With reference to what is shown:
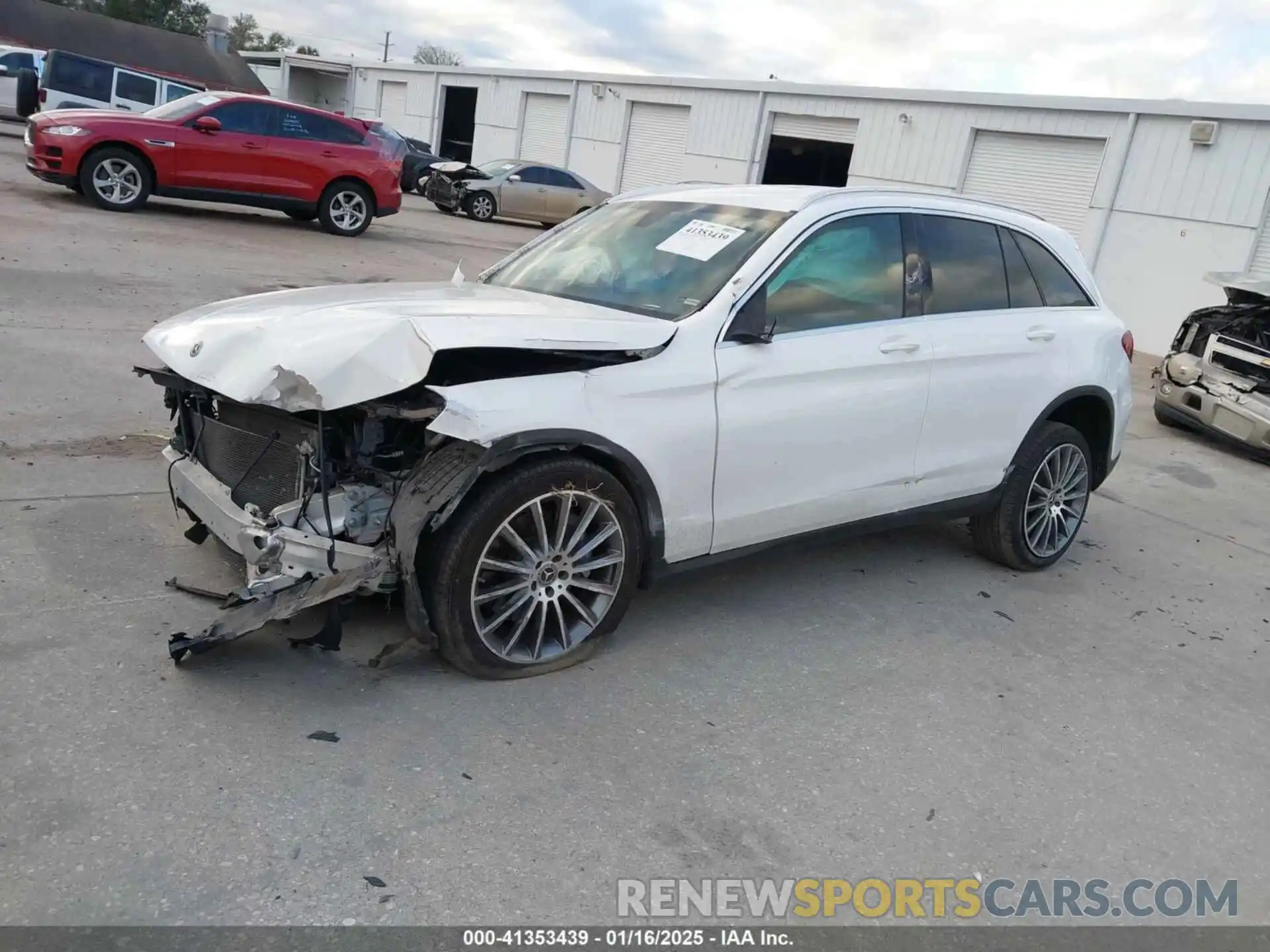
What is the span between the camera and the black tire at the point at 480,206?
73.7ft

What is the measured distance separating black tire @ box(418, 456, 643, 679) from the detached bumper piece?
20cm

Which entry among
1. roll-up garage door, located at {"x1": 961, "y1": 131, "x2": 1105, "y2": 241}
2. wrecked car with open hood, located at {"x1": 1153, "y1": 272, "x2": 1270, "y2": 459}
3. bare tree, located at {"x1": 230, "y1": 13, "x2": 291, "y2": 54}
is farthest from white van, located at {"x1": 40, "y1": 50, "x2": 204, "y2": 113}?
bare tree, located at {"x1": 230, "y1": 13, "x2": 291, "y2": 54}

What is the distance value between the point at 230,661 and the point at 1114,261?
58.2 feet

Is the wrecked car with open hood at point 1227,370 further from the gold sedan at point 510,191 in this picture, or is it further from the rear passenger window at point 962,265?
the gold sedan at point 510,191

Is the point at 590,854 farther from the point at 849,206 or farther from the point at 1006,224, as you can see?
the point at 1006,224

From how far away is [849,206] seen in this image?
4406 mm

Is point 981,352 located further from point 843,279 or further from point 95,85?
point 95,85

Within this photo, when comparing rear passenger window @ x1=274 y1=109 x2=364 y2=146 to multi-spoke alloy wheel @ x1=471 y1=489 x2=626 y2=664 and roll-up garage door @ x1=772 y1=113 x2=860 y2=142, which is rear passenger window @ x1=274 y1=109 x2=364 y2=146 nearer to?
roll-up garage door @ x1=772 y1=113 x2=860 y2=142

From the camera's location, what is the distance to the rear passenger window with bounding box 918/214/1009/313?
4.71 m

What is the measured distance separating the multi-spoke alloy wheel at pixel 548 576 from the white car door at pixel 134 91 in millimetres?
21072

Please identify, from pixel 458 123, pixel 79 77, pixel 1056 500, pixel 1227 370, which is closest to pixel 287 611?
pixel 1056 500

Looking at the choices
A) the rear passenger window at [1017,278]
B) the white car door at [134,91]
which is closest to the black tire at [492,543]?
the rear passenger window at [1017,278]

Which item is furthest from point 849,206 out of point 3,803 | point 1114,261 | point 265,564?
point 1114,261

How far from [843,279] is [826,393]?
542mm
